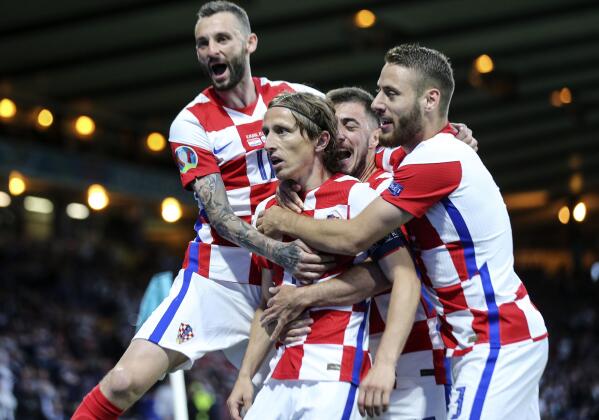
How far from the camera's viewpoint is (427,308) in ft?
13.0

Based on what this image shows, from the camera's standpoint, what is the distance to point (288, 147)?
371 centimetres

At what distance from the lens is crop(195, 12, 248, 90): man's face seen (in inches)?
180

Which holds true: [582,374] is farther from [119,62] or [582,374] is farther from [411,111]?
[411,111]

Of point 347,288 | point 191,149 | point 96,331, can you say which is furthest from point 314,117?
point 96,331

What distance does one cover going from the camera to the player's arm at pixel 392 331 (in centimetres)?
335

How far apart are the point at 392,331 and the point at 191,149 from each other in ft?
4.93

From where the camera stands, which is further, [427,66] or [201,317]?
[201,317]

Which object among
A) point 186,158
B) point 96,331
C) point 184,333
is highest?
point 186,158

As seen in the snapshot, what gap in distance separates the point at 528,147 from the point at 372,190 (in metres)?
23.1

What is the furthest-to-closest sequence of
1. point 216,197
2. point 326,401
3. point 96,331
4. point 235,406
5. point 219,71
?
1. point 96,331
2. point 219,71
3. point 216,197
4. point 235,406
5. point 326,401

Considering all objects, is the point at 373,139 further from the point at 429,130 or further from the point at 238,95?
the point at 238,95

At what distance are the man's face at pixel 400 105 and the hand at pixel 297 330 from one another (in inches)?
29.0

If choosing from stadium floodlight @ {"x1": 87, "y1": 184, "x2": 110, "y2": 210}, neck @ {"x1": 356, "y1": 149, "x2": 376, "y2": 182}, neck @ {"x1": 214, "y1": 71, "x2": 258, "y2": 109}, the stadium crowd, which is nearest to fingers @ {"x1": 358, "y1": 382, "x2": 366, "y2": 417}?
neck @ {"x1": 356, "y1": 149, "x2": 376, "y2": 182}

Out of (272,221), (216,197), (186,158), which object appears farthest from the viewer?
(186,158)
